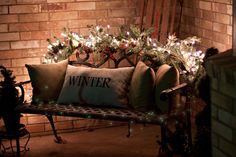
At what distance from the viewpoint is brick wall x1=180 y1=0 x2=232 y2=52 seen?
15.8 ft

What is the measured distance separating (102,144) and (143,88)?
90cm

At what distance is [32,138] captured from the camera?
18.4ft

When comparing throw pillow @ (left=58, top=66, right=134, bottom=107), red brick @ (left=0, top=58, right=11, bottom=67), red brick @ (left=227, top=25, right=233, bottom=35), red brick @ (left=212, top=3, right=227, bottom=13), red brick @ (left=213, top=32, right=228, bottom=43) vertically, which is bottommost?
throw pillow @ (left=58, top=66, right=134, bottom=107)

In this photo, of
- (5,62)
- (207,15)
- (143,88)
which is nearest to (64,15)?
(5,62)

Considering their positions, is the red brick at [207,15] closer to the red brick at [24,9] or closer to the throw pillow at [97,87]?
the throw pillow at [97,87]

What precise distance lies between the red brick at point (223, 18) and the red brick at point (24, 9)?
73.4 inches

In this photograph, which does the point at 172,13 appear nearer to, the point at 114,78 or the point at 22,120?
the point at 114,78

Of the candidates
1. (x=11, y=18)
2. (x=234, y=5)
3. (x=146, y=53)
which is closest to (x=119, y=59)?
(x=146, y=53)

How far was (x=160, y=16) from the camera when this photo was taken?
565 centimetres

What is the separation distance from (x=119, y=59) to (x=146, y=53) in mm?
349

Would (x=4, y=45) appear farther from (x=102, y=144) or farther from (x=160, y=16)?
(x=160, y=16)

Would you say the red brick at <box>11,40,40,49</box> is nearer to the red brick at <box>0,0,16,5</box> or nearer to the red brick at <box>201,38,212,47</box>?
the red brick at <box>0,0,16,5</box>

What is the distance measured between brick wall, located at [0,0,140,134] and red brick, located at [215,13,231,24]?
3.56 ft

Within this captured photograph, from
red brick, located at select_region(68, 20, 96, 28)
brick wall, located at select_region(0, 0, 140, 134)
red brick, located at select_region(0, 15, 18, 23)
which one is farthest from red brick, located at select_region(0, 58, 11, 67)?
red brick, located at select_region(68, 20, 96, 28)
